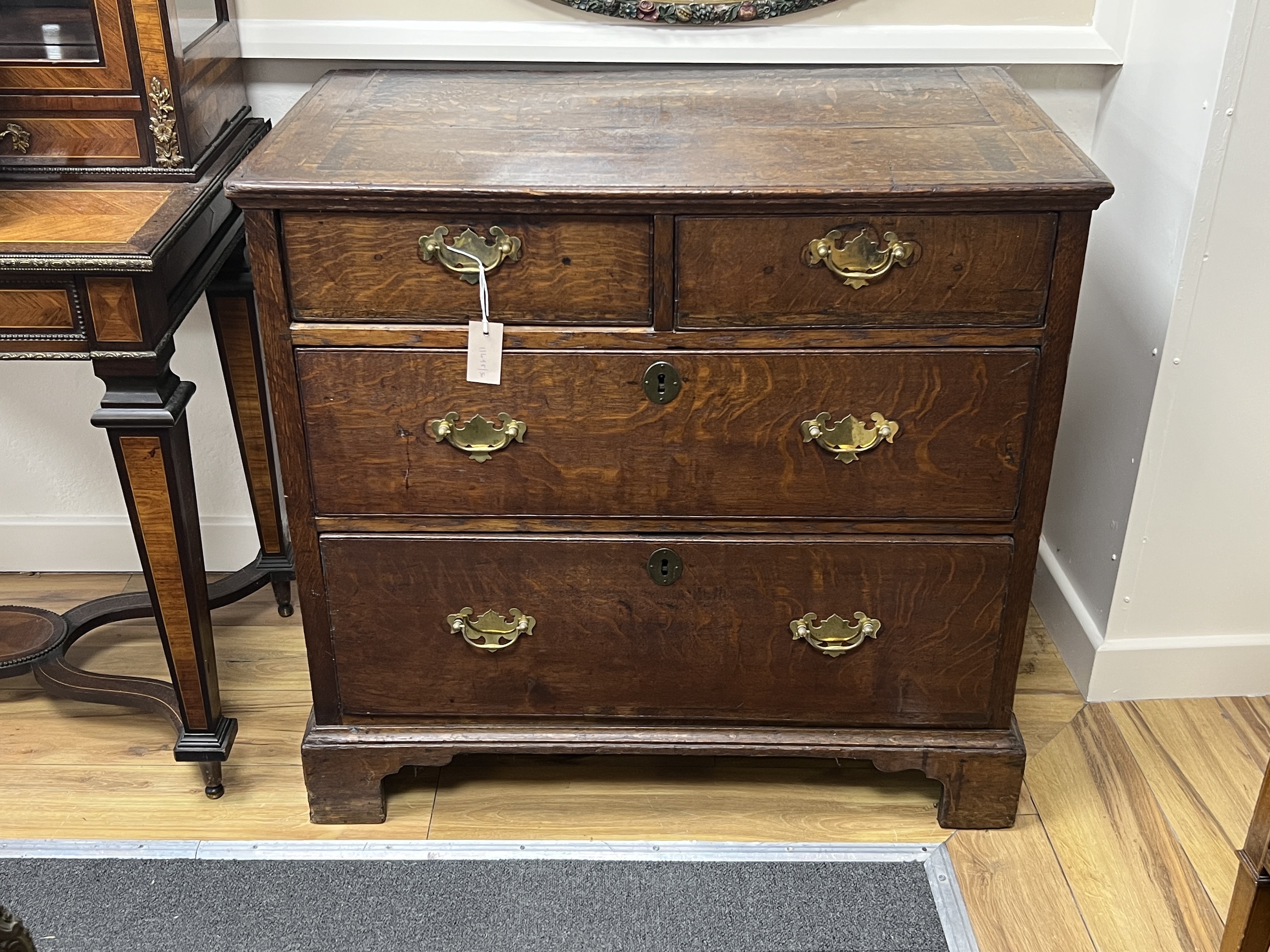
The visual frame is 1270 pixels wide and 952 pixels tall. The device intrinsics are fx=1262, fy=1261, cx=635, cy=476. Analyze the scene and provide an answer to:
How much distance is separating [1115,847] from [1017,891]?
7.1 inches

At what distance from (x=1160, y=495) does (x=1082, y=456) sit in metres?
0.21

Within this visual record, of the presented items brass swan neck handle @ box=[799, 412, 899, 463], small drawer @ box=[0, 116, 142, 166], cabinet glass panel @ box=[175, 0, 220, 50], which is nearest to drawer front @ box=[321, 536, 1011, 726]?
brass swan neck handle @ box=[799, 412, 899, 463]

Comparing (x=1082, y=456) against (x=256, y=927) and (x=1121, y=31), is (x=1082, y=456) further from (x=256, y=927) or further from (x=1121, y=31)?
(x=256, y=927)

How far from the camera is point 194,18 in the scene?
1.75m

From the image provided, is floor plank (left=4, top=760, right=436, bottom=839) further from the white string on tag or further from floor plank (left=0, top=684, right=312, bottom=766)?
the white string on tag

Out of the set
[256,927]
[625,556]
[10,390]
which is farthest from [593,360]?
[10,390]

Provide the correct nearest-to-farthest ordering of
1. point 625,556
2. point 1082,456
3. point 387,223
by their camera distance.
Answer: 1. point 387,223
2. point 625,556
3. point 1082,456

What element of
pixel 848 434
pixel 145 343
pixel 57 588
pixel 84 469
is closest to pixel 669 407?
pixel 848 434

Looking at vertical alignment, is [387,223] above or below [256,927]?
above

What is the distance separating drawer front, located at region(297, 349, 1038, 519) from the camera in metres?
1.51

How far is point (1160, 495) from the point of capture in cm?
192

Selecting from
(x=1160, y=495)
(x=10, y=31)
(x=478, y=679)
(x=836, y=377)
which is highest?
(x=10, y=31)

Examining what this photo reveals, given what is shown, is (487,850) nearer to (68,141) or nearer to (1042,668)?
(1042,668)

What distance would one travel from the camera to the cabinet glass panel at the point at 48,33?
5.40 feet
